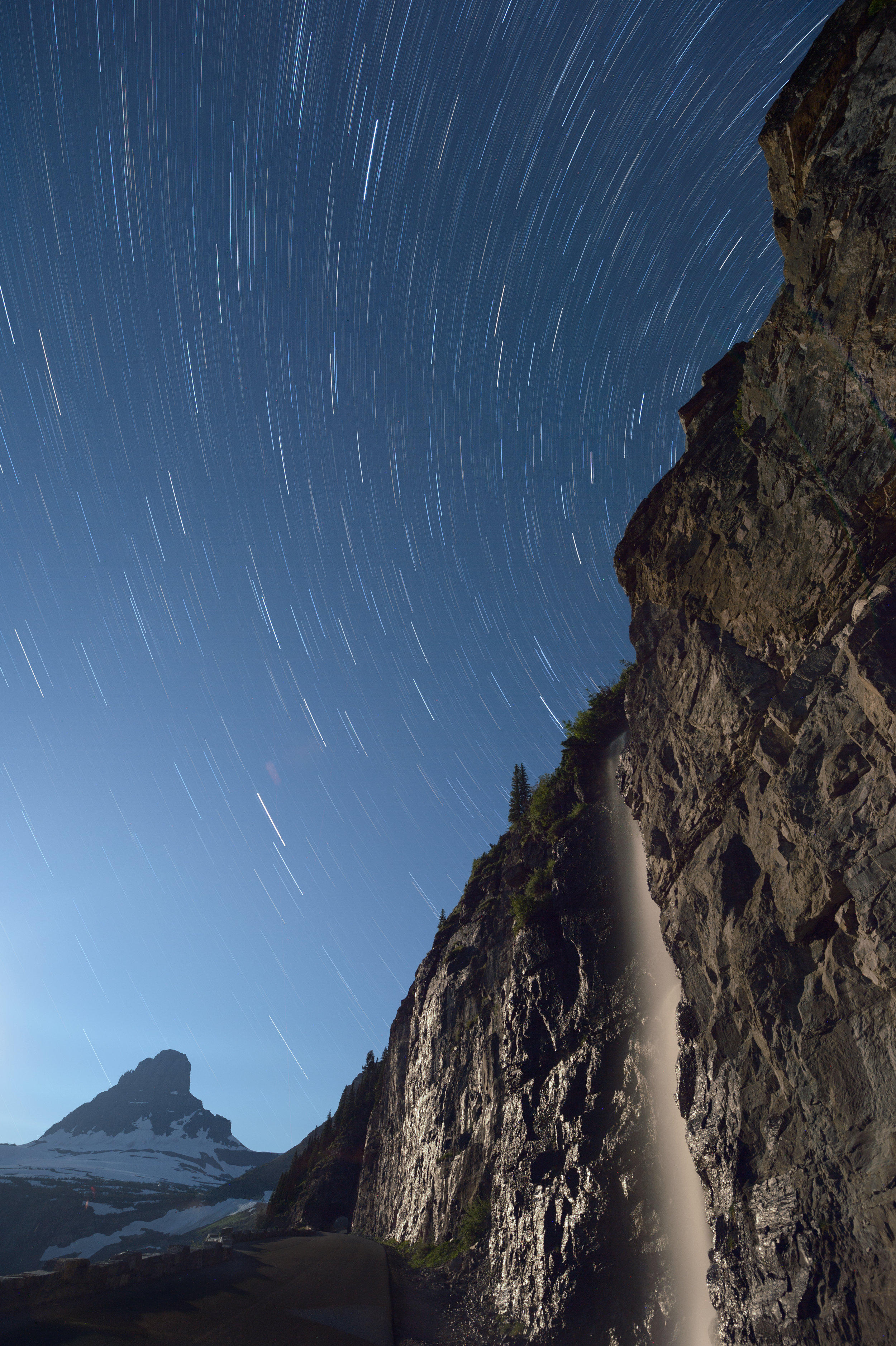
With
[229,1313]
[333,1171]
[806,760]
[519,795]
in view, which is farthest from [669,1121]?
[333,1171]

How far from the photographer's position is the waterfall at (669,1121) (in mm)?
16703

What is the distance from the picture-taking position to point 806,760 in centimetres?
1409

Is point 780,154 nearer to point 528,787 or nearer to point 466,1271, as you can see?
point 466,1271

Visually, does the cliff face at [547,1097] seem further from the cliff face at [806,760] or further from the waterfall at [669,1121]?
the cliff face at [806,760]

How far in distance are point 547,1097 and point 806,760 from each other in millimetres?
18782

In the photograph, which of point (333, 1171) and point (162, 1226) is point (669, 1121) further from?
point (162, 1226)

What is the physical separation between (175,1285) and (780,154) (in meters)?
33.2

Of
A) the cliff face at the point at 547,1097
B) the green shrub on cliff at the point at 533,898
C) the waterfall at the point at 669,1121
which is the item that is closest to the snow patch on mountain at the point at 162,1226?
the cliff face at the point at 547,1097

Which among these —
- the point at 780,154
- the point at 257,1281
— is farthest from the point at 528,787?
the point at 780,154

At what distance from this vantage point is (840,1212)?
12109mm

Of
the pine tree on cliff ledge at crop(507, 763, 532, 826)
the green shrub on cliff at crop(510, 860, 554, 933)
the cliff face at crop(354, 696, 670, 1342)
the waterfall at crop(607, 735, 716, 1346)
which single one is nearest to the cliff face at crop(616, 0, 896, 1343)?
the waterfall at crop(607, 735, 716, 1346)

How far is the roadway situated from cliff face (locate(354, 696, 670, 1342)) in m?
5.65

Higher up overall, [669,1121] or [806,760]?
[806,760]

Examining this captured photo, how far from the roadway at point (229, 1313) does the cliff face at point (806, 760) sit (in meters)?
9.25
